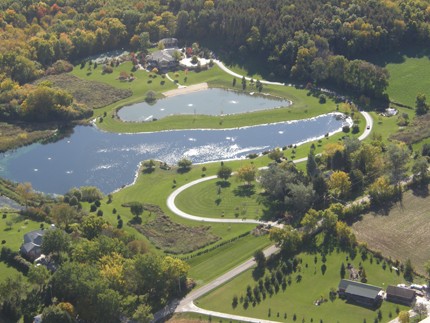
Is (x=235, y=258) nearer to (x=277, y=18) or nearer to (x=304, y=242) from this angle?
(x=304, y=242)

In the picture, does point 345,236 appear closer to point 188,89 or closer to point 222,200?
point 222,200

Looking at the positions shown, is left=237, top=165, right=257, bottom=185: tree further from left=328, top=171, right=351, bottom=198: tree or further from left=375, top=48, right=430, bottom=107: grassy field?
left=375, top=48, right=430, bottom=107: grassy field

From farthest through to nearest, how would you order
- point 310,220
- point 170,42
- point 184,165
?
point 170,42
point 184,165
point 310,220

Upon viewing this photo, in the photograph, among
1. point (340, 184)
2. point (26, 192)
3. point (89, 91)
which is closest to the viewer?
point (340, 184)

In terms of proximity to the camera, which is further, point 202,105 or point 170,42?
point 170,42

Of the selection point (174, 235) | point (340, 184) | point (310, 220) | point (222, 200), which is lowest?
point (174, 235)

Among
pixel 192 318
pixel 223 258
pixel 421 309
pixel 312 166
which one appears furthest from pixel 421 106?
pixel 192 318

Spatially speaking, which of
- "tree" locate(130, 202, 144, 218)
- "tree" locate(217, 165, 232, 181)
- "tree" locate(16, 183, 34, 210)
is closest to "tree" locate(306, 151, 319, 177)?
"tree" locate(217, 165, 232, 181)

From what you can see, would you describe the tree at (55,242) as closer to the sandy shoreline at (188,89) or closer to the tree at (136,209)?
the tree at (136,209)
